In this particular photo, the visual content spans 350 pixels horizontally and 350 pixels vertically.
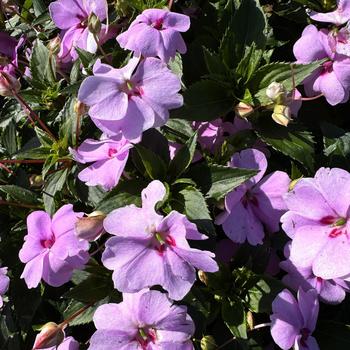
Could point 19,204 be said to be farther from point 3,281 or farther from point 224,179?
point 224,179

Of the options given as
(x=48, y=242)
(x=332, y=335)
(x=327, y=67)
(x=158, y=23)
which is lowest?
(x=332, y=335)

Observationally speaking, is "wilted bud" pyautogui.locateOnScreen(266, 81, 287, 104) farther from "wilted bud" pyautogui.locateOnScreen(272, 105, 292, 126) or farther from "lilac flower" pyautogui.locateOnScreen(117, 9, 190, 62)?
"lilac flower" pyautogui.locateOnScreen(117, 9, 190, 62)

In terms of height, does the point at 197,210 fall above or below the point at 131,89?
below

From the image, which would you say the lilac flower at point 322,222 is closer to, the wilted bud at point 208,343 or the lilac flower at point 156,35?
→ the wilted bud at point 208,343

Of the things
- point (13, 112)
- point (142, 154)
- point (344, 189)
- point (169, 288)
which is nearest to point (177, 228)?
point (169, 288)

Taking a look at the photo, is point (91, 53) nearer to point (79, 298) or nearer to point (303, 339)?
point (79, 298)

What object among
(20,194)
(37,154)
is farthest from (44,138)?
(20,194)

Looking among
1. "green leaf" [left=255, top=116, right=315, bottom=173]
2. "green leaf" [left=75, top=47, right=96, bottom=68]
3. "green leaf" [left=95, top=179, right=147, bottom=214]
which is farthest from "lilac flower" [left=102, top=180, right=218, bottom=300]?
"green leaf" [left=75, top=47, right=96, bottom=68]
